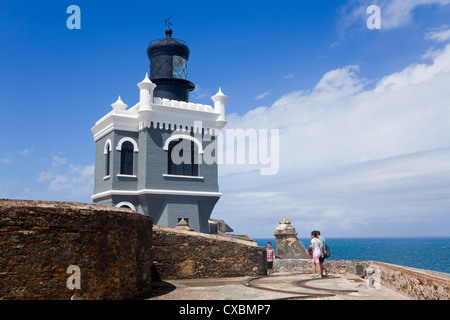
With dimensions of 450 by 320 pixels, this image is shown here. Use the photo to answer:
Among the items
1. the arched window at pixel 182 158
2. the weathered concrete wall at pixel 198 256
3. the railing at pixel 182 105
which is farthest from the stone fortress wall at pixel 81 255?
the railing at pixel 182 105

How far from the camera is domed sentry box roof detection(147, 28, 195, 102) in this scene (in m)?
26.5

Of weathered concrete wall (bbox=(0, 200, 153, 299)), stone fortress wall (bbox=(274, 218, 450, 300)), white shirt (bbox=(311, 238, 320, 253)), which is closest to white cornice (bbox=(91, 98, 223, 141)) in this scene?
stone fortress wall (bbox=(274, 218, 450, 300))

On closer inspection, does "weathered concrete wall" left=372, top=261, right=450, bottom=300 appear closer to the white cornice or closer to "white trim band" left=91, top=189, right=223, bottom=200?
"white trim band" left=91, top=189, right=223, bottom=200

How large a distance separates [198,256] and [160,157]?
40.9 feet

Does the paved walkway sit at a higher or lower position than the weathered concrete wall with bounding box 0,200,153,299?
lower

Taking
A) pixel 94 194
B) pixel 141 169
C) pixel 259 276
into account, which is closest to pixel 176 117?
pixel 141 169

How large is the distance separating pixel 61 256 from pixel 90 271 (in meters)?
0.59

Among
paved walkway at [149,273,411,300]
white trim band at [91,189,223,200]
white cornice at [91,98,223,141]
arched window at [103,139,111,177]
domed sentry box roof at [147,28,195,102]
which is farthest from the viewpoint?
domed sentry box roof at [147,28,195,102]

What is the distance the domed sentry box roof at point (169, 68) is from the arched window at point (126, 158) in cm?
431

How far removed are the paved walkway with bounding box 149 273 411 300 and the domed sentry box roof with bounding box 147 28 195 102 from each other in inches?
672

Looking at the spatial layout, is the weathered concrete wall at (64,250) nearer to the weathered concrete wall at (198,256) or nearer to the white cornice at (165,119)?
the weathered concrete wall at (198,256)

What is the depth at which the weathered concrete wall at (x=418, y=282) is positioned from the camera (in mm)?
7043
